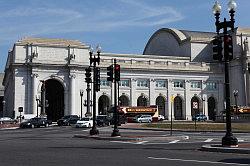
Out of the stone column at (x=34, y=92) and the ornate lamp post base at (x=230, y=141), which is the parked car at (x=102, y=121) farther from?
the ornate lamp post base at (x=230, y=141)

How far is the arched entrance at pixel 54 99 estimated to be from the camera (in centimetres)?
11719

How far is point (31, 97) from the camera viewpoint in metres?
109

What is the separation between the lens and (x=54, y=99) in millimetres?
121000

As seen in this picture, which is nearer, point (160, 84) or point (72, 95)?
point (72, 95)

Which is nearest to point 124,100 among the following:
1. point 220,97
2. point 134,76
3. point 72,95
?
point 134,76

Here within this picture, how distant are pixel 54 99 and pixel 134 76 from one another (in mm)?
22379

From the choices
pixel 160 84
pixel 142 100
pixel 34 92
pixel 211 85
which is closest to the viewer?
pixel 34 92

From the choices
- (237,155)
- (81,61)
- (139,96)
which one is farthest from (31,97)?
(237,155)

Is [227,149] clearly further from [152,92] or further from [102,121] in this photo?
[152,92]

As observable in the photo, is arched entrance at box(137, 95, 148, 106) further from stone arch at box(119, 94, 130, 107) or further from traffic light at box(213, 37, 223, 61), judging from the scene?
traffic light at box(213, 37, 223, 61)

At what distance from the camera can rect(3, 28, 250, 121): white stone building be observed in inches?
4321

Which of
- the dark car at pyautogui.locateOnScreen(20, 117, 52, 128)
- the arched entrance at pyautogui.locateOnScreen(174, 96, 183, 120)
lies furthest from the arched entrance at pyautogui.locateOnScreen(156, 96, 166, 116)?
the dark car at pyautogui.locateOnScreen(20, 117, 52, 128)

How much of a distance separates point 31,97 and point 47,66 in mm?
8862

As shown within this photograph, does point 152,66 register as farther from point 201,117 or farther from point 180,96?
point 201,117
